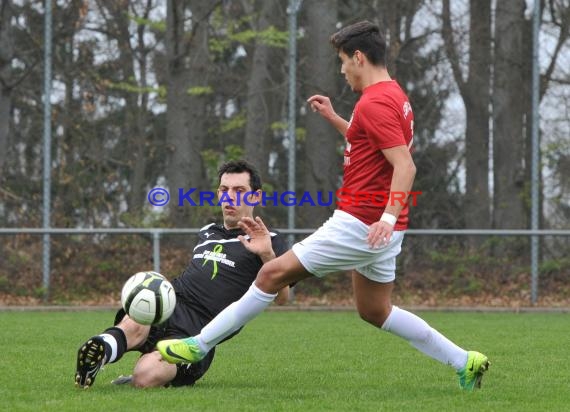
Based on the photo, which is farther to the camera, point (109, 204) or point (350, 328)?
point (109, 204)

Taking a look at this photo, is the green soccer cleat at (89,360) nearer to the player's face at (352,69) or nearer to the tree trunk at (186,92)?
the player's face at (352,69)

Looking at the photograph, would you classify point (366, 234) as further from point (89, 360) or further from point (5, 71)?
point (5, 71)

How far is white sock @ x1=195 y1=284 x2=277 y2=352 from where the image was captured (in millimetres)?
5469

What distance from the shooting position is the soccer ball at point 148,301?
5.57 metres

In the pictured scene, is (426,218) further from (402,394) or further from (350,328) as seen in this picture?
Answer: (402,394)

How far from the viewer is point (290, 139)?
1398 centimetres

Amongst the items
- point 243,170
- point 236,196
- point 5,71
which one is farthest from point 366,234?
point 5,71

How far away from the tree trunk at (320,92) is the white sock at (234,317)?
8459mm

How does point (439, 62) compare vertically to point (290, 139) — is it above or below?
above

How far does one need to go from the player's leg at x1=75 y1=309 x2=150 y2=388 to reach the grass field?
A: 93 mm

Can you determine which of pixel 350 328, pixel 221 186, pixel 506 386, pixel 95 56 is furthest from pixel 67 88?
pixel 506 386

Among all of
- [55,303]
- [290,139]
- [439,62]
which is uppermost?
[439,62]

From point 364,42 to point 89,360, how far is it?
2146mm

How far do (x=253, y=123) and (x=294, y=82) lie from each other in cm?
129
